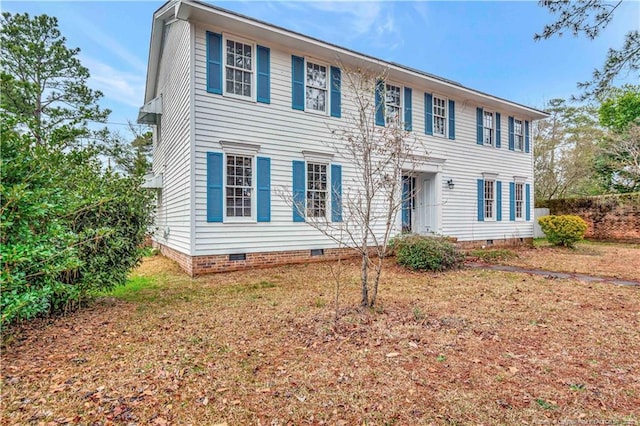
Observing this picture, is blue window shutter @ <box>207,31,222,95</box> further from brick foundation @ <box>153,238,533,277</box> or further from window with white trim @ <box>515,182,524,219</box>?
window with white trim @ <box>515,182,524,219</box>

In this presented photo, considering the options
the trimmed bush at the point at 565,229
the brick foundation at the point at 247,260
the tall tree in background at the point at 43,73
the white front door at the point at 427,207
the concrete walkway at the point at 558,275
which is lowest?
the concrete walkway at the point at 558,275

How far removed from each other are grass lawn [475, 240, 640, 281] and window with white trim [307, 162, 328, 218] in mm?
5331

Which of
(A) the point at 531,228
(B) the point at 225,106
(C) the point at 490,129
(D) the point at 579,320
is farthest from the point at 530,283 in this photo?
Answer: (A) the point at 531,228

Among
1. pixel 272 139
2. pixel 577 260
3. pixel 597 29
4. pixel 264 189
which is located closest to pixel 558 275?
pixel 577 260

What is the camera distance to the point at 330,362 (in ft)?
10.4

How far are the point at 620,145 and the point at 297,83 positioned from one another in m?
18.9

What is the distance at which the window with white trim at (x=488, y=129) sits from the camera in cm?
1333

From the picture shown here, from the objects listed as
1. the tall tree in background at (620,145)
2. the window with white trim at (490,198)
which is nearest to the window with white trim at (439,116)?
the window with white trim at (490,198)

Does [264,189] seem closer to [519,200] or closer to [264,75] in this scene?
[264,75]

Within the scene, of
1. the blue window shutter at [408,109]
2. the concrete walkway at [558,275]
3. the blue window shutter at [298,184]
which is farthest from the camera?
the blue window shutter at [408,109]

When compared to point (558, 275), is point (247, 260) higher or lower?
higher

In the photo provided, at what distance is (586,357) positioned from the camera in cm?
329

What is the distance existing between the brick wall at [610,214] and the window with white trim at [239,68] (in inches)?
709

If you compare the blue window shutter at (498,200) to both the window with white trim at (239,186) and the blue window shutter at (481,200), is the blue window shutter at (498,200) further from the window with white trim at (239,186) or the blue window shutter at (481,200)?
the window with white trim at (239,186)
